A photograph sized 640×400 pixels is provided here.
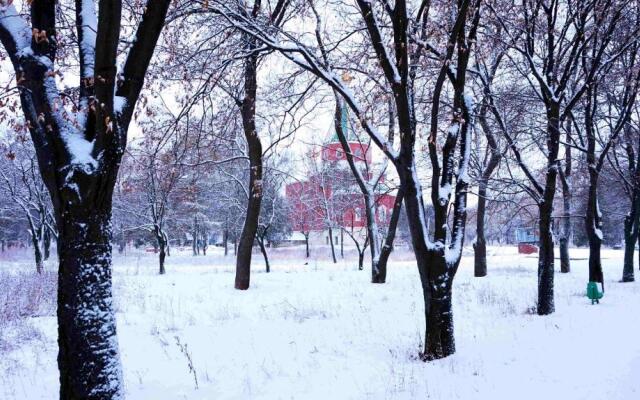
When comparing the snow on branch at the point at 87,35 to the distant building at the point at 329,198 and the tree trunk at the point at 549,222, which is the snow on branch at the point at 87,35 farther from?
the distant building at the point at 329,198

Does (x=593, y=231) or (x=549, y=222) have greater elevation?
(x=549, y=222)

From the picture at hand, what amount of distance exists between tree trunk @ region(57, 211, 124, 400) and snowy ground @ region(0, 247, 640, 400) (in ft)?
4.37

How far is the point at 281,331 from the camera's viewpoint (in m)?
7.97

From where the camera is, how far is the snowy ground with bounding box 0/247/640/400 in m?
4.83

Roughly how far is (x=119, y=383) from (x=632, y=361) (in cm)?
536

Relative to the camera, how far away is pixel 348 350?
663cm

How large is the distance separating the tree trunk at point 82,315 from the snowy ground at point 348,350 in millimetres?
1332

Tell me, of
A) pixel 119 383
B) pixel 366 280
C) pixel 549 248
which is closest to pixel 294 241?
pixel 366 280

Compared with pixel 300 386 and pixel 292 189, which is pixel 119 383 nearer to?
pixel 300 386

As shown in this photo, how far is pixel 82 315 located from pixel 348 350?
12.8ft

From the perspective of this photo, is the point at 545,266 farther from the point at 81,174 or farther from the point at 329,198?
the point at 329,198

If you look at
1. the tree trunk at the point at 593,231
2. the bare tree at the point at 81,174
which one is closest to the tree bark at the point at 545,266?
the tree trunk at the point at 593,231

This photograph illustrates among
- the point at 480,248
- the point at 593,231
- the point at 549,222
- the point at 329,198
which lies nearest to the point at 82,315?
the point at 549,222

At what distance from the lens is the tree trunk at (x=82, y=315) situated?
3.73 metres
